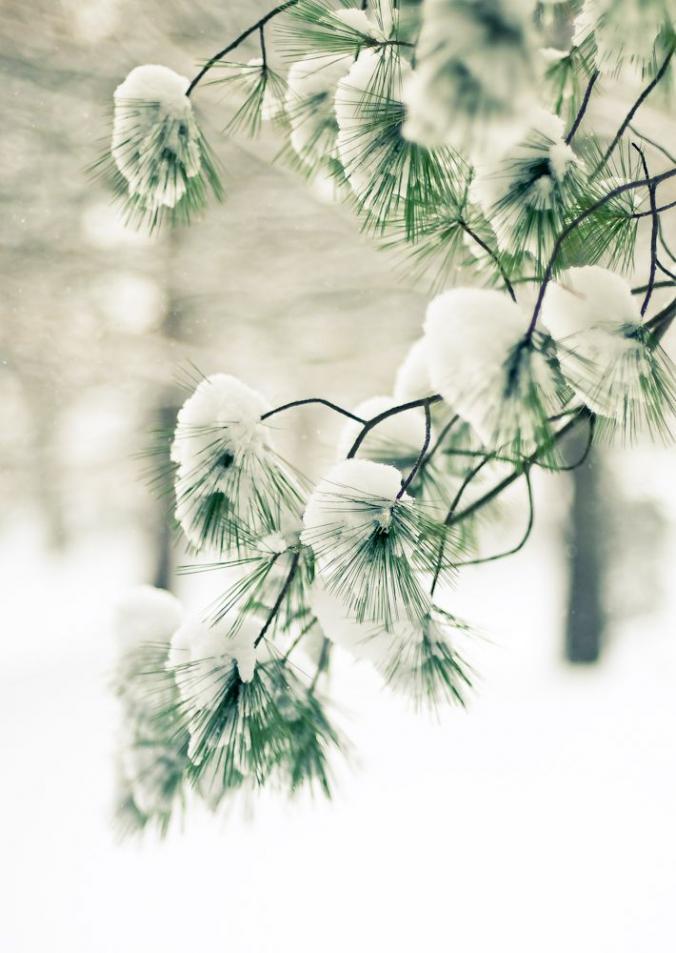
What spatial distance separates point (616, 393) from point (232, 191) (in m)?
1.56

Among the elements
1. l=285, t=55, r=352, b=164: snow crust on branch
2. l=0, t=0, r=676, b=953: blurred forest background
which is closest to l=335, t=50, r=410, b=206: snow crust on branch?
l=285, t=55, r=352, b=164: snow crust on branch

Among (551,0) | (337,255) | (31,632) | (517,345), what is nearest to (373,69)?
(551,0)

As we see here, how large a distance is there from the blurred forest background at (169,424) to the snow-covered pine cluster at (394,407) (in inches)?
42.5

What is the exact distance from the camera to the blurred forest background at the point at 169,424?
174cm

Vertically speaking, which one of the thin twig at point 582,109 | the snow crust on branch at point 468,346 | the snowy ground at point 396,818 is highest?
the thin twig at point 582,109

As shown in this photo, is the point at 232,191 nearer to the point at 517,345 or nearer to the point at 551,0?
the point at 551,0

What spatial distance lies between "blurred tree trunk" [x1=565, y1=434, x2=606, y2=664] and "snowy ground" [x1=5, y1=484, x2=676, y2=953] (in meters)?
0.05

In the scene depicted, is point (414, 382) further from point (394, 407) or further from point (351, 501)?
point (351, 501)

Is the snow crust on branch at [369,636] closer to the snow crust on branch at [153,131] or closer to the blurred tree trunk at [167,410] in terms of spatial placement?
the snow crust on branch at [153,131]

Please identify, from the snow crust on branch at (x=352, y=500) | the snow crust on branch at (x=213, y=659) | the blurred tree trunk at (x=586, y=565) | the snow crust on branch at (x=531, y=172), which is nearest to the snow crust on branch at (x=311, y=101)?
the snow crust on branch at (x=531, y=172)

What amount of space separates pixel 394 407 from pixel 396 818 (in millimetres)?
1453

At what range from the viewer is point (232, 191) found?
188 cm

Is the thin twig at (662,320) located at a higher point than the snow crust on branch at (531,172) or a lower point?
lower

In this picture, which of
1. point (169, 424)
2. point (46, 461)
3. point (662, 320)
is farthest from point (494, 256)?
point (46, 461)
